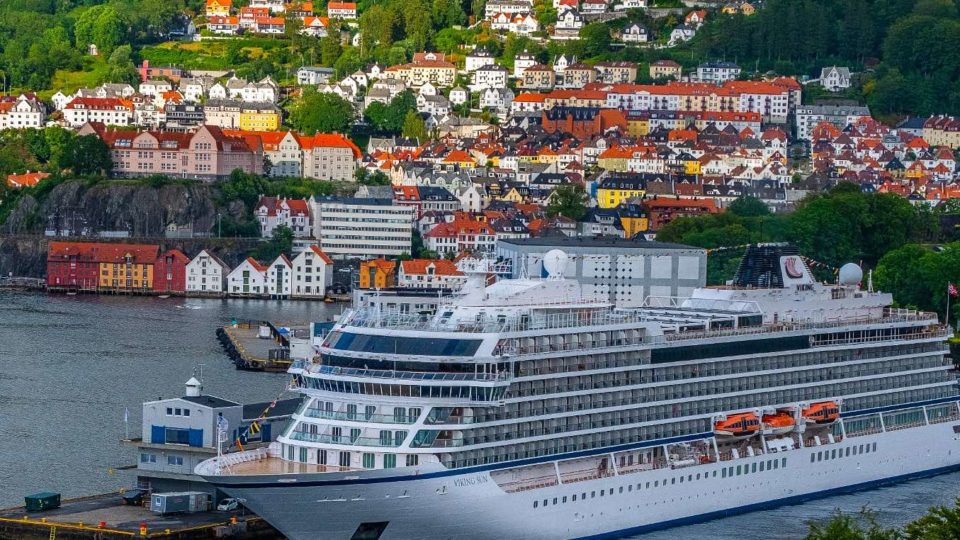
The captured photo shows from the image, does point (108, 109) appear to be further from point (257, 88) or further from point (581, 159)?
point (581, 159)

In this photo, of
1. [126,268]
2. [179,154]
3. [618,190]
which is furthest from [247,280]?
[618,190]

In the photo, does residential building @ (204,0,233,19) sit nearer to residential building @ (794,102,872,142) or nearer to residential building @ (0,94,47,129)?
residential building @ (0,94,47,129)

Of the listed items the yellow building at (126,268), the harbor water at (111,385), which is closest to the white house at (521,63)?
the yellow building at (126,268)

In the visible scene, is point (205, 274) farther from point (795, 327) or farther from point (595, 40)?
point (595, 40)

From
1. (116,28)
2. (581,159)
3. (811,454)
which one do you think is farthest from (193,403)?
(116,28)

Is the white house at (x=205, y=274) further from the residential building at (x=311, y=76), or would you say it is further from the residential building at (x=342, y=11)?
the residential building at (x=342, y=11)

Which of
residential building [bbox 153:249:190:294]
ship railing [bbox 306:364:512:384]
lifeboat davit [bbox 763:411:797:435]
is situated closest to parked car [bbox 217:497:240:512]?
ship railing [bbox 306:364:512:384]
